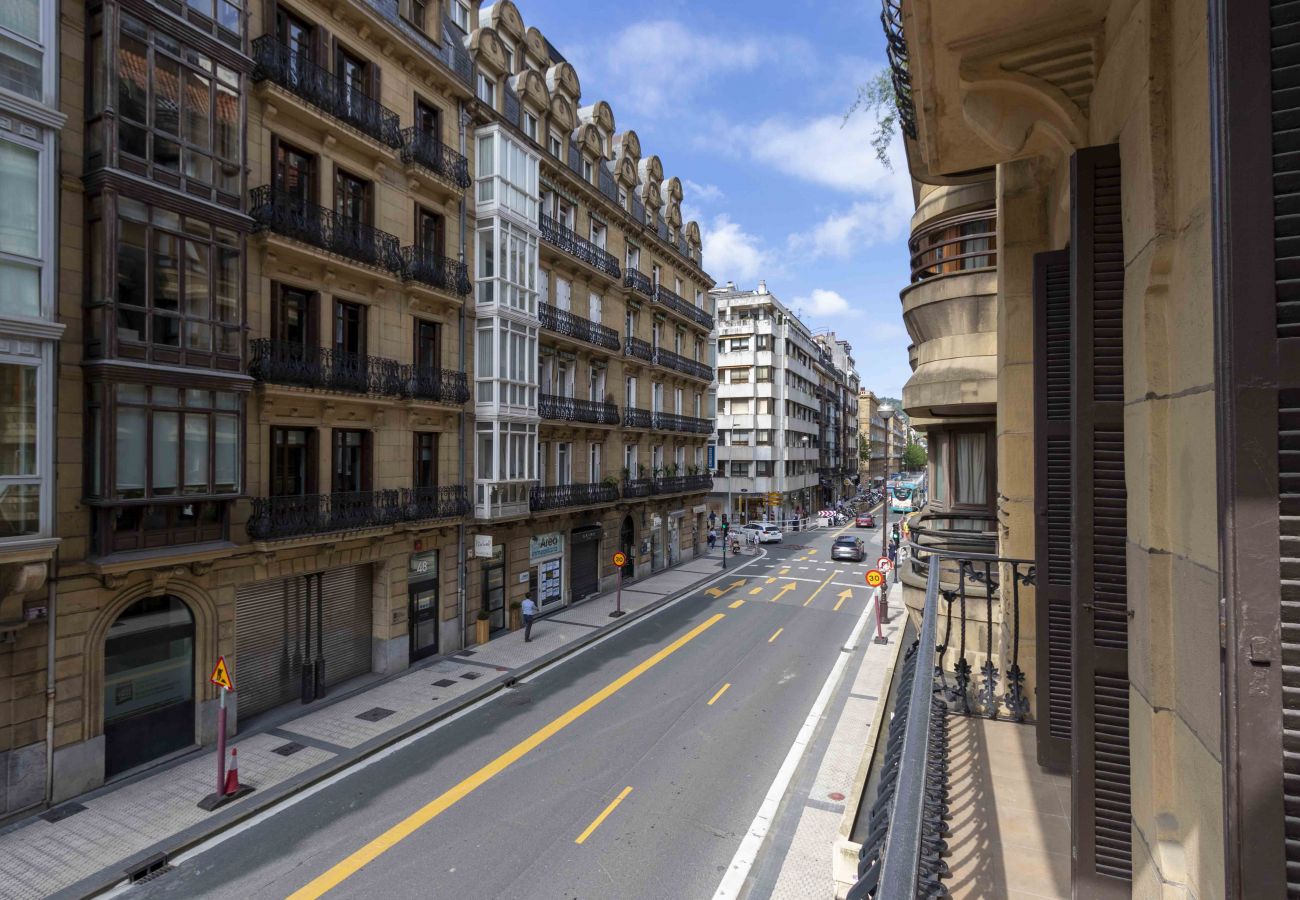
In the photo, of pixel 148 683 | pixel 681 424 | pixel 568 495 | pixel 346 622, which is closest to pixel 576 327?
pixel 568 495

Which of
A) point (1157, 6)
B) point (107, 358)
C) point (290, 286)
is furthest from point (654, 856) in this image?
point (290, 286)

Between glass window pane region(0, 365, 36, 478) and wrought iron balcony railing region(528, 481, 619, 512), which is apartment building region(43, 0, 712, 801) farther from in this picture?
glass window pane region(0, 365, 36, 478)

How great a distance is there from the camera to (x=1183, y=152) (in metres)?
Result: 2.71

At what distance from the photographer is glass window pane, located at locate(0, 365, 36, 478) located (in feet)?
34.8

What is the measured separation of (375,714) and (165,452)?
7813mm

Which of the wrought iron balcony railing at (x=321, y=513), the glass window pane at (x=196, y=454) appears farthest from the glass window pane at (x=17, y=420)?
the wrought iron balcony railing at (x=321, y=513)

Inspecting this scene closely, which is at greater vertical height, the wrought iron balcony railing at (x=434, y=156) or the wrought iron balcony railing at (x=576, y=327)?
the wrought iron balcony railing at (x=434, y=156)

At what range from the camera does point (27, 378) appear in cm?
1093

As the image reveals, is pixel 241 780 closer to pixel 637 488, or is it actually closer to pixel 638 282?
pixel 637 488

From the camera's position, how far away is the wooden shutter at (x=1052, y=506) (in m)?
5.65

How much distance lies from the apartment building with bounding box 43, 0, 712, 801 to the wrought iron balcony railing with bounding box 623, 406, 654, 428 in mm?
3130

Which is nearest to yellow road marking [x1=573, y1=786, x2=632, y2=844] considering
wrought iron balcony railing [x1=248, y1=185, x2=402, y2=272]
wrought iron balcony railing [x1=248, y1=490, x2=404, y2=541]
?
wrought iron balcony railing [x1=248, y1=490, x2=404, y2=541]

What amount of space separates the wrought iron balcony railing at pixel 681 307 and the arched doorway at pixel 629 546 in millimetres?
12189

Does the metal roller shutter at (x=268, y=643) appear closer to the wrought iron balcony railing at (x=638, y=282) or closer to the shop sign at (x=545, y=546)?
the shop sign at (x=545, y=546)
